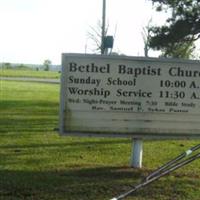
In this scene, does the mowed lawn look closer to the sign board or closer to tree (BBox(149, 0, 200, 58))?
the sign board

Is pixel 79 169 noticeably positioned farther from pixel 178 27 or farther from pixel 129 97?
pixel 178 27

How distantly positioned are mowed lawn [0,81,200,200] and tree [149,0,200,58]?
12.4 meters

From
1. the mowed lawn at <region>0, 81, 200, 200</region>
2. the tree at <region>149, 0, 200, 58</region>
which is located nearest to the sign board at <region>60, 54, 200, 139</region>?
the mowed lawn at <region>0, 81, 200, 200</region>

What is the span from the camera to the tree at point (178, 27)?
24977 millimetres

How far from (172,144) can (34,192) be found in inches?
218

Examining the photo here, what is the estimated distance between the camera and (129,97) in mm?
9438

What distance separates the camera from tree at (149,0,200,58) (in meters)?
25.0

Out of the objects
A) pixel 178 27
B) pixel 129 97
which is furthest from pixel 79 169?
pixel 178 27

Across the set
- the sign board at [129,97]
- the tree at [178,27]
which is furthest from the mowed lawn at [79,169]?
the tree at [178,27]

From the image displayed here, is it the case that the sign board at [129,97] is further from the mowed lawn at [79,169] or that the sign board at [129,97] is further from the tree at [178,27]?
the tree at [178,27]

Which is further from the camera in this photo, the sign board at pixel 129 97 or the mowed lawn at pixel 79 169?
the sign board at pixel 129 97

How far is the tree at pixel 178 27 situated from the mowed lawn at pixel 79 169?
40.8 ft

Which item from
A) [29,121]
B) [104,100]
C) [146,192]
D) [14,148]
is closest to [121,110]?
[104,100]

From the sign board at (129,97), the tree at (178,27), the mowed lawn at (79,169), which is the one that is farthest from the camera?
the tree at (178,27)
